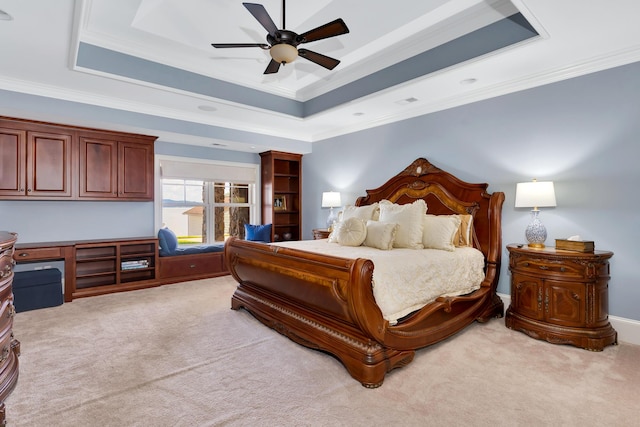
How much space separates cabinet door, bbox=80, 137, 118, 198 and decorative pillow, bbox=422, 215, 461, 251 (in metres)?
4.34

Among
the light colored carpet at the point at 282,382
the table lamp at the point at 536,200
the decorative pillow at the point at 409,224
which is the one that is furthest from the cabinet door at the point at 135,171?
the table lamp at the point at 536,200

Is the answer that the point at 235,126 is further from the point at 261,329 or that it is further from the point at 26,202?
the point at 261,329

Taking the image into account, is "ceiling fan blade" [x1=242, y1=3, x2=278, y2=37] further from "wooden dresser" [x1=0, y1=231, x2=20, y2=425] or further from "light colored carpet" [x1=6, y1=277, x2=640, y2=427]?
"light colored carpet" [x1=6, y1=277, x2=640, y2=427]

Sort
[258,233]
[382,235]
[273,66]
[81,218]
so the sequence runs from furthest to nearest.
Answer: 1. [258,233]
2. [81,218]
3. [382,235]
4. [273,66]

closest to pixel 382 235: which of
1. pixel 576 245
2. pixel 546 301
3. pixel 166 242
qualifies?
pixel 546 301

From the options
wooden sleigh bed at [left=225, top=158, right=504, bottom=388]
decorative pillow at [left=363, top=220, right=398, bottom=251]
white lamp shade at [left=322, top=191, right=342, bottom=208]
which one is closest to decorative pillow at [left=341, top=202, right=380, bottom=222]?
wooden sleigh bed at [left=225, top=158, right=504, bottom=388]

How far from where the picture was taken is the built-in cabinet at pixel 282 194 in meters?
6.27

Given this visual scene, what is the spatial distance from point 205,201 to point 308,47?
11.7 ft

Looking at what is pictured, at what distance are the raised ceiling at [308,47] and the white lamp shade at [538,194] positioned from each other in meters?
1.09

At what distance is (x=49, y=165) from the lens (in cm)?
423

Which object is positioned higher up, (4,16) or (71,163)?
(4,16)

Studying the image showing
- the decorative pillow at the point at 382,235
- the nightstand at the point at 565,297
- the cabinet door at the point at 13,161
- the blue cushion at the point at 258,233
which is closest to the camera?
the nightstand at the point at 565,297

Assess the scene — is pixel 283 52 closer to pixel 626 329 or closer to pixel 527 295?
pixel 527 295

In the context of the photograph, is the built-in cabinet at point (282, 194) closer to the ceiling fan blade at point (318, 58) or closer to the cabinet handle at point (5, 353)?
the ceiling fan blade at point (318, 58)
